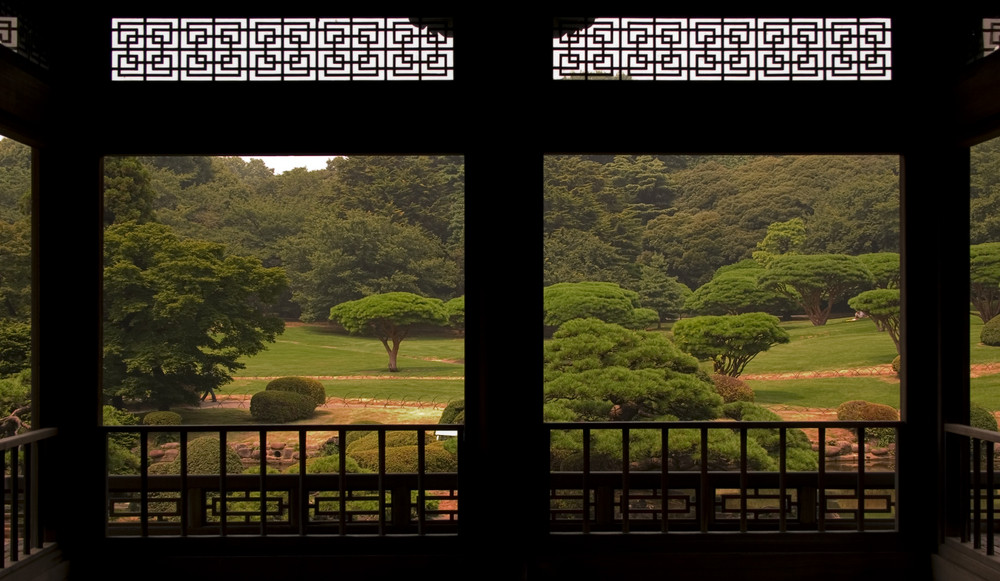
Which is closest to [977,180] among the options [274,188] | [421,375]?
[421,375]

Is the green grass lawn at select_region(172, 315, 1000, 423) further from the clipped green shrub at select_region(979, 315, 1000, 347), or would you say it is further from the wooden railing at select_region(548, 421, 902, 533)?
the wooden railing at select_region(548, 421, 902, 533)

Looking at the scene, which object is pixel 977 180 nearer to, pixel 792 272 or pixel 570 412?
pixel 792 272

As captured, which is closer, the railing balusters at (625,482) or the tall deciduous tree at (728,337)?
the railing balusters at (625,482)

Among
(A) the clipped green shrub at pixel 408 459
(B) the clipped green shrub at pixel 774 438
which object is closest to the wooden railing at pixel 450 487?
(A) the clipped green shrub at pixel 408 459

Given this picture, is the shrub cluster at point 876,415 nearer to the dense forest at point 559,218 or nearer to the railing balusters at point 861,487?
the dense forest at point 559,218

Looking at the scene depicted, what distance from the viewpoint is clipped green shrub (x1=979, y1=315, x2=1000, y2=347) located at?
9.87 m

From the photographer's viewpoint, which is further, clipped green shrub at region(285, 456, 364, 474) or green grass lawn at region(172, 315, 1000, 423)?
green grass lawn at region(172, 315, 1000, 423)

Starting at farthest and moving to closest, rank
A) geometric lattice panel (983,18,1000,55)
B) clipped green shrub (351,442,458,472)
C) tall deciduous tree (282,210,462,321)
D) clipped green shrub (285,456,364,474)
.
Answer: tall deciduous tree (282,210,462,321)
clipped green shrub (285,456,364,474)
clipped green shrub (351,442,458,472)
geometric lattice panel (983,18,1000,55)

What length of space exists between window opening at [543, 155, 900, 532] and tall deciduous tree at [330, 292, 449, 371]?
1573mm

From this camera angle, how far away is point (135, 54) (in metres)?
3.69

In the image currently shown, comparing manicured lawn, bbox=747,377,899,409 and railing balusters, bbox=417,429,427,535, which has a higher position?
railing balusters, bbox=417,429,427,535

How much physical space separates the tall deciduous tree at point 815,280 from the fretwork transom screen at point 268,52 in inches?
322

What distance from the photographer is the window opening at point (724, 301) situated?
31.5 feet

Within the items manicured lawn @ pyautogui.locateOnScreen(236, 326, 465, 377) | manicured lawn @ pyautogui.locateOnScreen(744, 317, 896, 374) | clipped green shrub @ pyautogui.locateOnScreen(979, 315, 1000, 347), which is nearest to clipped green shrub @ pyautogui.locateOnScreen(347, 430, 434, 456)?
manicured lawn @ pyautogui.locateOnScreen(236, 326, 465, 377)
